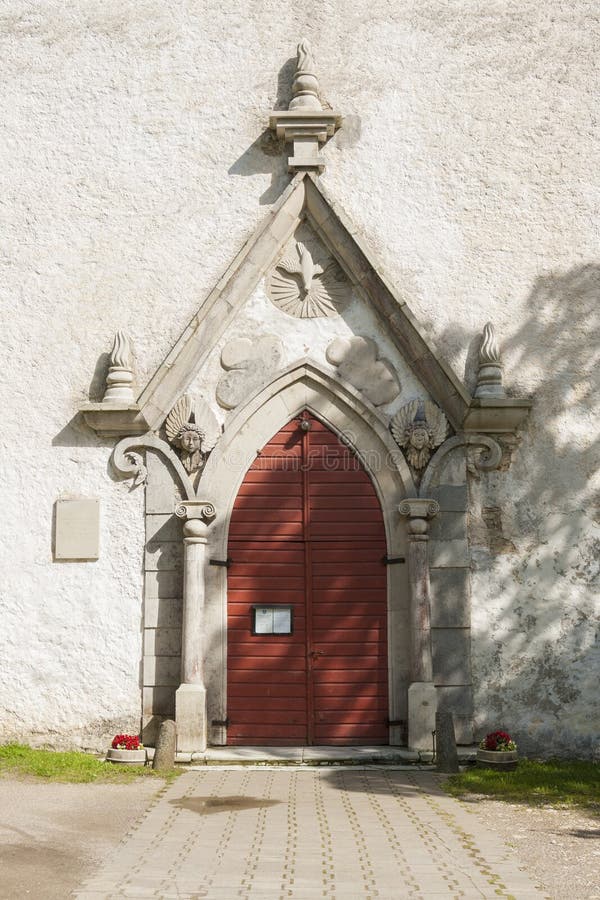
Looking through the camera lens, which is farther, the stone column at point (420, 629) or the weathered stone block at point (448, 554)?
the weathered stone block at point (448, 554)

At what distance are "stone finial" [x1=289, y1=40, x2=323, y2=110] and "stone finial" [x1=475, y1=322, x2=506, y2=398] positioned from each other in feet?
8.64

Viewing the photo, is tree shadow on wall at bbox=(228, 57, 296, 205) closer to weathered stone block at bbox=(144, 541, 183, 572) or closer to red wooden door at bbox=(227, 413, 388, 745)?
red wooden door at bbox=(227, 413, 388, 745)

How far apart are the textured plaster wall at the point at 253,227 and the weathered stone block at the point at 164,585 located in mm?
110

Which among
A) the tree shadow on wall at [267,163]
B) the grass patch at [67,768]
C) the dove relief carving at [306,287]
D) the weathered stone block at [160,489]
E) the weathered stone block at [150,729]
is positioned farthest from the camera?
the tree shadow on wall at [267,163]

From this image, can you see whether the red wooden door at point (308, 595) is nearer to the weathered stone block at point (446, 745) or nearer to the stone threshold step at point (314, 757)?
the stone threshold step at point (314, 757)

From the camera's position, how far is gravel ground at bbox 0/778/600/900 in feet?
16.0

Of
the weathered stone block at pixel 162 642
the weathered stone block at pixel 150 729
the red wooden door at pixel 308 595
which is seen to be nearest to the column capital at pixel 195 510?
the red wooden door at pixel 308 595

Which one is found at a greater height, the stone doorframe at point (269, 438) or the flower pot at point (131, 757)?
the stone doorframe at point (269, 438)

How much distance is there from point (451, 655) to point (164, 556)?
8.47 ft

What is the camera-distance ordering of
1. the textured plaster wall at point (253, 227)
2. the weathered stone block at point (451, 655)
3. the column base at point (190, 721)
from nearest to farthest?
the column base at point (190, 721), the weathered stone block at point (451, 655), the textured plaster wall at point (253, 227)

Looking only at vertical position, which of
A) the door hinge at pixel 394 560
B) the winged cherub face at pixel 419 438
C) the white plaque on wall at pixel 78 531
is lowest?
the door hinge at pixel 394 560

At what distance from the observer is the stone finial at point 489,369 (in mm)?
8812

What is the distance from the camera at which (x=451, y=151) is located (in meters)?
9.35

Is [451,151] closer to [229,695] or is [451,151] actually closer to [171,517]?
[171,517]
